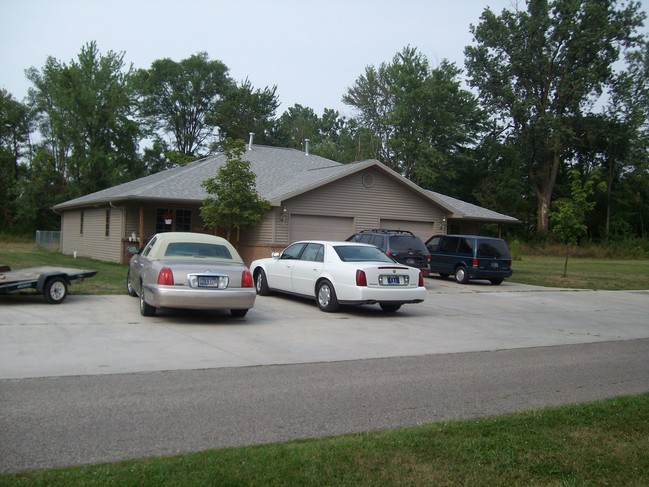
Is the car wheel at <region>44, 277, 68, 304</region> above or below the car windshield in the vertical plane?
below

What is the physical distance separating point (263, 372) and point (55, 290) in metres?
6.89

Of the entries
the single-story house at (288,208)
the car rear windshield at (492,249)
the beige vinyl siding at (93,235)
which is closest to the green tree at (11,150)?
the beige vinyl siding at (93,235)

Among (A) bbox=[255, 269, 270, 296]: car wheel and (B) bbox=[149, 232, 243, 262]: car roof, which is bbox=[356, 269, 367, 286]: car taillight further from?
(A) bbox=[255, 269, 270, 296]: car wheel

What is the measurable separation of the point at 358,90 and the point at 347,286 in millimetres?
56000

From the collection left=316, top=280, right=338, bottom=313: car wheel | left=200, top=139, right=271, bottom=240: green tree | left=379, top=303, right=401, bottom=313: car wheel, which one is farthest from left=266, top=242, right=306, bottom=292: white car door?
left=200, top=139, right=271, bottom=240: green tree

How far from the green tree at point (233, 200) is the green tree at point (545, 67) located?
3775 cm

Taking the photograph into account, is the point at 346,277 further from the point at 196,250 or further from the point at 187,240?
the point at 187,240

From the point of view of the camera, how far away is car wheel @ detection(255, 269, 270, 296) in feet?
52.5

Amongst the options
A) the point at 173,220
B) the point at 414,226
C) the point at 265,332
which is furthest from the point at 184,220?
the point at 265,332

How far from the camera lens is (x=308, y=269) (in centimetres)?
1445

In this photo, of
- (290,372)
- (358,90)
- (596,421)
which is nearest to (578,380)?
(596,421)

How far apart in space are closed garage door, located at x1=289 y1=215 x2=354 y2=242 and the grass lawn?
1890 cm

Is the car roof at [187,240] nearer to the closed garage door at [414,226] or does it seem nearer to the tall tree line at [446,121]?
the closed garage door at [414,226]

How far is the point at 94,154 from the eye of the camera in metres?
50.6
